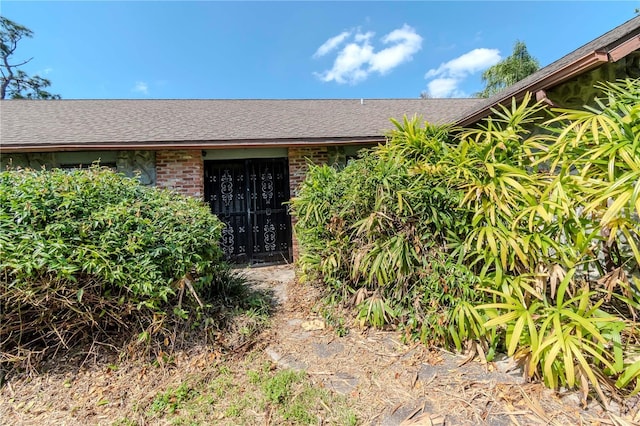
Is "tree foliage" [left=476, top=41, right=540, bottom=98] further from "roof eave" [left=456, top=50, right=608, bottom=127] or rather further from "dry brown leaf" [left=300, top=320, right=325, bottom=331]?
"dry brown leaf" [left=300, top=320, right=325, bottom=331]

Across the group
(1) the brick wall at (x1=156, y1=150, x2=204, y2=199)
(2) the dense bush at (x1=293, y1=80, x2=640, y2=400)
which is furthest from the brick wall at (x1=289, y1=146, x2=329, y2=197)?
(2) the dense bush at (x1=293, y1=80, x2=640, y2=400)

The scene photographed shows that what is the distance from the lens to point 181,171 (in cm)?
583

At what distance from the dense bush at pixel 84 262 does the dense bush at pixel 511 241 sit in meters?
1.76

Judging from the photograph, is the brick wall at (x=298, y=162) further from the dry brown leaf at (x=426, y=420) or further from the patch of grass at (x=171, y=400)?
the dry brown leaf at (x=426, y=420)

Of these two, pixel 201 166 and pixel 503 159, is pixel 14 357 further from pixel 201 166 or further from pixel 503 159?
pixel 503 159

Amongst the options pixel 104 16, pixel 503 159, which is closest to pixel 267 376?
pixel 503 159

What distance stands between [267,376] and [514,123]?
3325 millimetres

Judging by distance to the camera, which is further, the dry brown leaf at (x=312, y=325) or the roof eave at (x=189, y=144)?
the roof eave at (x=189, y=144)

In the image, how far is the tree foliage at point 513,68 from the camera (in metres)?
16.4

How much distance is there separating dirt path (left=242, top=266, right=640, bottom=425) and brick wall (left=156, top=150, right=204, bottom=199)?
11.4ft

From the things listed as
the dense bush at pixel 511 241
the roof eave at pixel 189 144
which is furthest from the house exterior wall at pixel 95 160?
the dense bush at pixel 511 241

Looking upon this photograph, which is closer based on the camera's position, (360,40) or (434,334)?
(434,334)

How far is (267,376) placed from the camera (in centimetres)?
262

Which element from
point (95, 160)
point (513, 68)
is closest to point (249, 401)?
point (95, 160)
